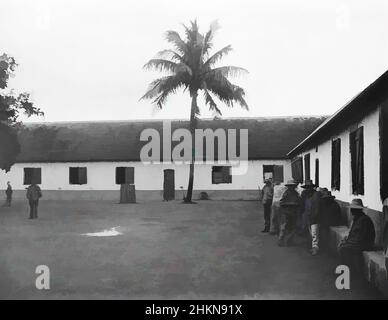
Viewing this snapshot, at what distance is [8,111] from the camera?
858 inches

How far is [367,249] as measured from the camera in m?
7.54

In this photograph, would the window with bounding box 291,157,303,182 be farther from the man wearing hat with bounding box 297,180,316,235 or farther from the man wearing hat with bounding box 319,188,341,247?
the man wearing hat with bounding box 319,188,341,247

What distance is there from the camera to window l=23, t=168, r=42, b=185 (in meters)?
30.8

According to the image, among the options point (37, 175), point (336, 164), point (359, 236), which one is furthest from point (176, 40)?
point (359, 236)

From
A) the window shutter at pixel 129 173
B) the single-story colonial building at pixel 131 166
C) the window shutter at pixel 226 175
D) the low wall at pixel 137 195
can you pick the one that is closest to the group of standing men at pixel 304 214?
the single-story colonial building at pixel 131 166

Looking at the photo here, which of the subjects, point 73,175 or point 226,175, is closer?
point 226,175

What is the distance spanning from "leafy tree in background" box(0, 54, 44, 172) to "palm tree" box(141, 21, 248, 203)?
19.2 ft

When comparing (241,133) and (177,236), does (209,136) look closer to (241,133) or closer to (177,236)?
(241,133)

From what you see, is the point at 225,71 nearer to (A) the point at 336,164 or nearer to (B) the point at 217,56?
(B) the point at 217,56

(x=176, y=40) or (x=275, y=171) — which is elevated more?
(x=176, y=40)

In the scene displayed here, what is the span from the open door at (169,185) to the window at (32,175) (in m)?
8.06

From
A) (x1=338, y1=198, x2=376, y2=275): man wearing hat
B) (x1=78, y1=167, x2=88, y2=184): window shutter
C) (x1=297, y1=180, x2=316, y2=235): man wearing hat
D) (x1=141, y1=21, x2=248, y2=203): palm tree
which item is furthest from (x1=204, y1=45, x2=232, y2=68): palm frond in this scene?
(x1=338, y1=198, x2=376, y2=275): man wearing hat

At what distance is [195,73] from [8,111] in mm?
9176
